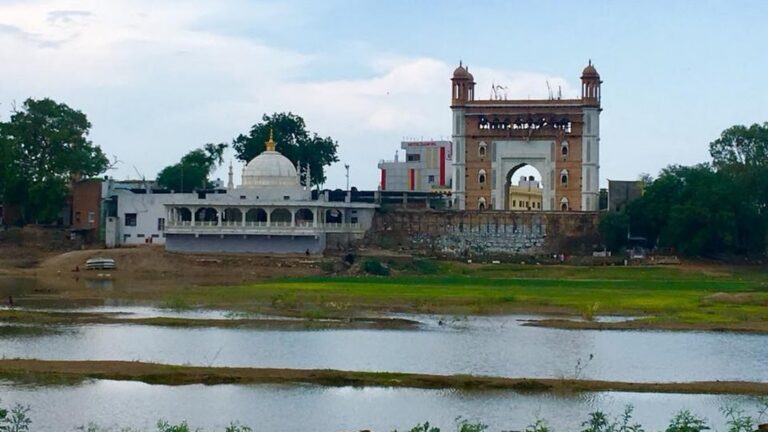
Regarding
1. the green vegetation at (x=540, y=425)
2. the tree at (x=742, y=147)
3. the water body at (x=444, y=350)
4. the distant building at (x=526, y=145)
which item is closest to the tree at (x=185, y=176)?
the distant building at (x=526, y=145)

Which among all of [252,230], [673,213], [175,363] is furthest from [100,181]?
[175,363]

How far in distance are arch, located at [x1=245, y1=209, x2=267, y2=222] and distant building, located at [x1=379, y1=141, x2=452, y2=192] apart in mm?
35702

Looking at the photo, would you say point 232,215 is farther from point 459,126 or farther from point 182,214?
point 459,126

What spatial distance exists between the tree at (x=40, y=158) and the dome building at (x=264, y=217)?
952cm

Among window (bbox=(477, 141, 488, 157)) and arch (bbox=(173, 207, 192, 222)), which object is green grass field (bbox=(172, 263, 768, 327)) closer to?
window (bbox=(477, 141, 488, 157))

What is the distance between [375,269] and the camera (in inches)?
3708

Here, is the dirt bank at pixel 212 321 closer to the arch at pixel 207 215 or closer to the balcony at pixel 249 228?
the balcony at pixel 249 228

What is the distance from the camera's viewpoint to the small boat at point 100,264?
9712 cm

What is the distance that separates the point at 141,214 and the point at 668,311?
5265 centimetres

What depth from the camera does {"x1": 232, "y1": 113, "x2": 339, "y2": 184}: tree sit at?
123m

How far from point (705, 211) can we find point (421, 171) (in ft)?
169

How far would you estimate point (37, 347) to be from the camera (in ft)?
167

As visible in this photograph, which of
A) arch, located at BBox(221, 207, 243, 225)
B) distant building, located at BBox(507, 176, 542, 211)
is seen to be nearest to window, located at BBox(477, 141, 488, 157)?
arch, located at BBox(221, 207, 243, 225)

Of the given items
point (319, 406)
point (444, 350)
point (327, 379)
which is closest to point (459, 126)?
point (444, 350)
